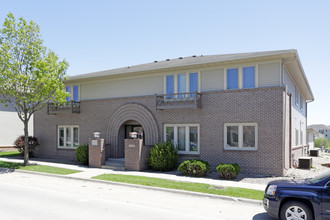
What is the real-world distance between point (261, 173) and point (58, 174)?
33.6 ft

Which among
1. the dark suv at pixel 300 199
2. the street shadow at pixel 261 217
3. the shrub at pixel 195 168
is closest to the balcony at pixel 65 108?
the shrub at pixel 195 168

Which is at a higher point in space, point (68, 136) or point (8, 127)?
point (8, 127)

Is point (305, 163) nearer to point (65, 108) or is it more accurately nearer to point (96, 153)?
point (96, 153)

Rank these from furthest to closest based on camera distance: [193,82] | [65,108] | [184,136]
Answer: [65,108] < [184,136] < [193,82]

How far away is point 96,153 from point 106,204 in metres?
8.78

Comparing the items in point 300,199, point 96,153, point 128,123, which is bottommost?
point 96,153

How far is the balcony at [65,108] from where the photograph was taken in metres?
19.8

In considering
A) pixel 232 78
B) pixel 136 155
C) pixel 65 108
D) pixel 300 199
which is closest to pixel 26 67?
pixel 65 108

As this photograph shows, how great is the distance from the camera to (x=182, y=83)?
16453mm

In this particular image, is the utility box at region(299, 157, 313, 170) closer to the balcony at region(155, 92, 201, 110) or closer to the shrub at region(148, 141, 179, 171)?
the balcony at region(155, 92, 201, 110)

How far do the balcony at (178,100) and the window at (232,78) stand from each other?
175 centimetres

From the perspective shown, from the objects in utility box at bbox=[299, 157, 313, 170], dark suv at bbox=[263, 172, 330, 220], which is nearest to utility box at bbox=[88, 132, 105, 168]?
dark suv at bbox=[263, 172, 330, 220]

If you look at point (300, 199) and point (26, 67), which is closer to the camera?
point (300, 199)

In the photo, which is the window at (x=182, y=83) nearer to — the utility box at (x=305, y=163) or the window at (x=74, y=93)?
the window at (x=74, y=93)
